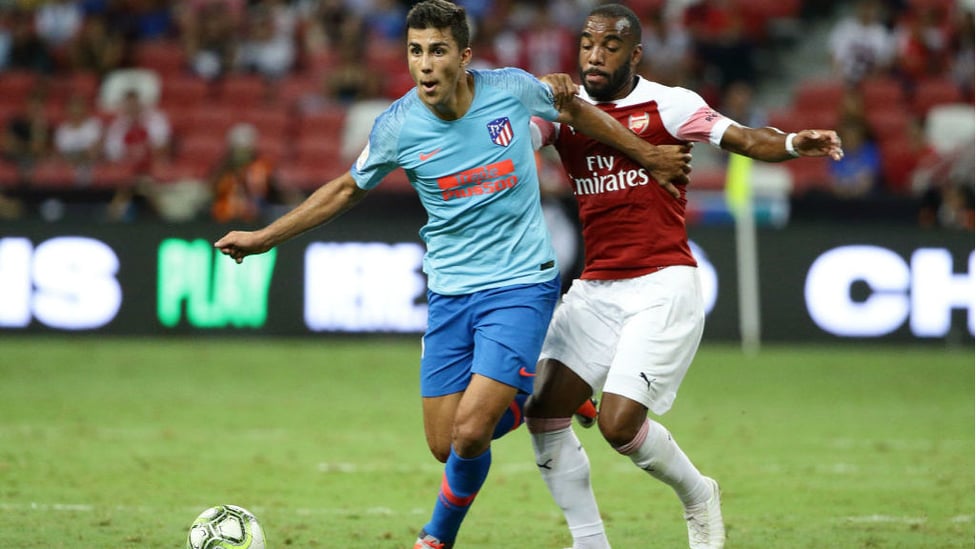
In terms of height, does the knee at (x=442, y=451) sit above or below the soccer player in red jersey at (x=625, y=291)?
below

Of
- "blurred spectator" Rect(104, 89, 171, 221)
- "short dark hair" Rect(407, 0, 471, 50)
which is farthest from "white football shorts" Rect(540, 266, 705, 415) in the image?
"blurred spectator" Rect(104, 89, 171, 221)

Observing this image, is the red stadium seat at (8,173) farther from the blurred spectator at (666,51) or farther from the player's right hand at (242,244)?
the player's right hand at (242,244)

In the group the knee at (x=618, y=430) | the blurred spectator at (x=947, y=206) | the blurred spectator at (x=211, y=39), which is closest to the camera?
the knee at (x=618, y=430)

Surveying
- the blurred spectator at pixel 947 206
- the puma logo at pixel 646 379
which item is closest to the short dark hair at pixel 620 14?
the puma logo at pixel 646 379

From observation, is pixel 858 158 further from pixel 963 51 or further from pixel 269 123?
pixel 269 123

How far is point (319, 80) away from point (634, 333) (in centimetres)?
1456

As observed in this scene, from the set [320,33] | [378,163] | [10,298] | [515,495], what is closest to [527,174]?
[378,163]

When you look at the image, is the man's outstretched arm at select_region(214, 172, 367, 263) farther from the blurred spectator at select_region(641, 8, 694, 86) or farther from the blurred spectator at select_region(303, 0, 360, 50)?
the blurred spectator at select_region(303, 0, 360, 50)

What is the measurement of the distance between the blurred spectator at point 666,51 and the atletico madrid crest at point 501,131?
13.0 m

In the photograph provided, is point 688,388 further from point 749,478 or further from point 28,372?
point 28,372

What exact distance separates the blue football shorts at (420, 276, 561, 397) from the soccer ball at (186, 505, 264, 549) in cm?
97

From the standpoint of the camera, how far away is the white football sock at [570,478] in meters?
6.29

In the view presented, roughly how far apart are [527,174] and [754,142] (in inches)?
40.0

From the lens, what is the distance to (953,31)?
20.1 meters
